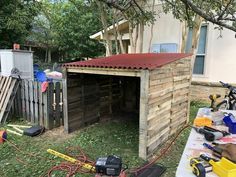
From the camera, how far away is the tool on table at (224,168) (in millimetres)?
1337

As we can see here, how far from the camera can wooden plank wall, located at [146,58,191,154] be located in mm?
3900

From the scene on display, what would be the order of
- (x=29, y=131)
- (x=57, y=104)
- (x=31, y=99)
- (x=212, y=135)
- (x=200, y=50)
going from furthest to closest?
(x=200, y=50) < (x=31, y=99) < (x=57, y=104) < (x=29, y=131) < (x=212, y=135)

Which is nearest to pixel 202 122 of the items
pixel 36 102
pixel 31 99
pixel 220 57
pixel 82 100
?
pixel 82 100

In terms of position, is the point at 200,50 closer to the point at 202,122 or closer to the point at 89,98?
the point at 89,98

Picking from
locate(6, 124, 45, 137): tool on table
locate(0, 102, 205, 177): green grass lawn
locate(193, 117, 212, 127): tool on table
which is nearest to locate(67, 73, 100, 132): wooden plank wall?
locate(0, 102, 205, 177): green grass lawn

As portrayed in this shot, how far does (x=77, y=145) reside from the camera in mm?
4410

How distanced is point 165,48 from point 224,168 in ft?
24.8

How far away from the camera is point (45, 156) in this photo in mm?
Result: 3918

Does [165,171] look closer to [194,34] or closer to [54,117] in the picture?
[54,117]

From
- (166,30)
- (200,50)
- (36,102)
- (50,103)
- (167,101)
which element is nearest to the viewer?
(167,101)

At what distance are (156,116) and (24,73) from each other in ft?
14.3

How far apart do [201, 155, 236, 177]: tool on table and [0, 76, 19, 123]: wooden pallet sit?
5.41 m

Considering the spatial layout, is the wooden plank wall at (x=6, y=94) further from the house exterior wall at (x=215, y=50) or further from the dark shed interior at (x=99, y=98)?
the house exterior wall at (x=215, y=50)

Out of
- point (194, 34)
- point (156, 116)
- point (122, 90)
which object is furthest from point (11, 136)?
point (194, 34)
